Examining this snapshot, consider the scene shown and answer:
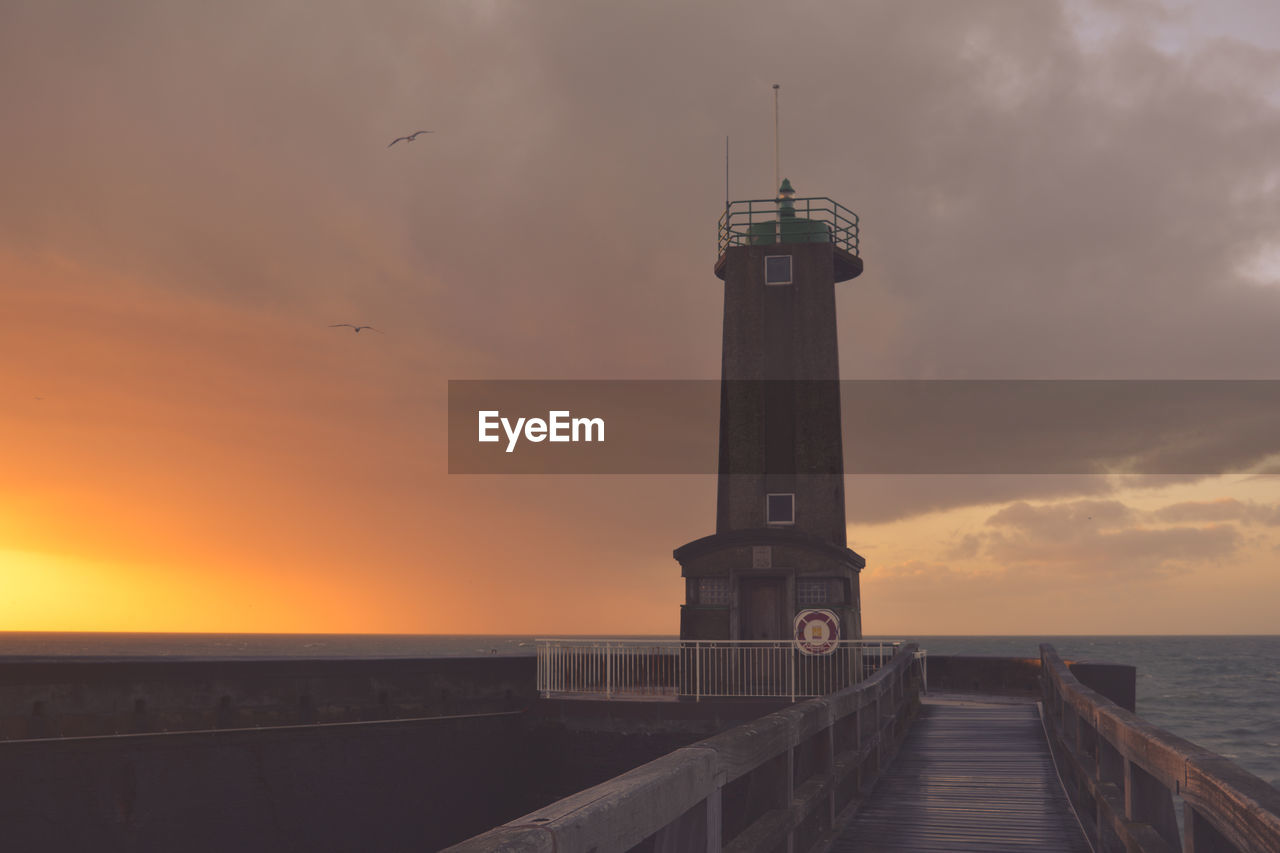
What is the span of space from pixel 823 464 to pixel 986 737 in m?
12.4

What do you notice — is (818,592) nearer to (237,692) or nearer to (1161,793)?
(237,692)

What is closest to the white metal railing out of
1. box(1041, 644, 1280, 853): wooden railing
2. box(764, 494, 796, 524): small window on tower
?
box(764, 494, 796, 524): small window on tower

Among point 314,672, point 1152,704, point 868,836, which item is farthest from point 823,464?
point 1152,704

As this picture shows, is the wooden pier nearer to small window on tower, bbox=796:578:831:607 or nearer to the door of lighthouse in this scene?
small window on tower, bbox=796:578:831:607

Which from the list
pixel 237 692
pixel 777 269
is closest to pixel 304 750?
pixel 237 692

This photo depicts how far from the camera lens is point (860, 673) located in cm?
2209

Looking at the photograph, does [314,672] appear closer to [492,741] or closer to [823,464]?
[492,741]

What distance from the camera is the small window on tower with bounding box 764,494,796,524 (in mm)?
28641

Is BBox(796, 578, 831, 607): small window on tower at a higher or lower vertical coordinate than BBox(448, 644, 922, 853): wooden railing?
higher

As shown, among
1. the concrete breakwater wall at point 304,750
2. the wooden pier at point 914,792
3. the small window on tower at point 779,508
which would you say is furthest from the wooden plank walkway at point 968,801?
the small window on tower at point 779,508

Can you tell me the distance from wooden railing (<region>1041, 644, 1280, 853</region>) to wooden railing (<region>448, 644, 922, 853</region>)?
1807 millimetres

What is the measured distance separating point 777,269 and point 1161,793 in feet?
83.0

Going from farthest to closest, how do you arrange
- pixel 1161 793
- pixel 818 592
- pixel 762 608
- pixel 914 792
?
pixel 762 608, pixel 818 592, pixel 914 792, pixel 1161 793

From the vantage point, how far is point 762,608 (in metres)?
26.4
